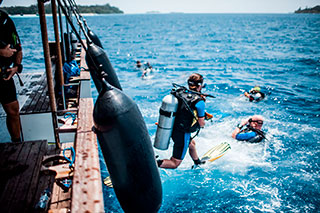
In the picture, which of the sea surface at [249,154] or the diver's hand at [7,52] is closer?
the diver's hand at [7,52]

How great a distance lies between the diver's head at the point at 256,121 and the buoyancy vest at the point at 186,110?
10.6 feet

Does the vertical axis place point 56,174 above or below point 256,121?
above

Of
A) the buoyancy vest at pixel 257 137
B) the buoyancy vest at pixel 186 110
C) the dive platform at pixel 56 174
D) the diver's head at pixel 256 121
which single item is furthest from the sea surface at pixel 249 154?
the dive platform at pixel 56 174

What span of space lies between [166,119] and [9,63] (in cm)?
280

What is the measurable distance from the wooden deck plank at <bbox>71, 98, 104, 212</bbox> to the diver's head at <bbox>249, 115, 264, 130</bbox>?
6020mm

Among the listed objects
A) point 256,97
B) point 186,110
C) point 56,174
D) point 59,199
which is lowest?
point 256,97

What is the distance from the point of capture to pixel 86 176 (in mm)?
1582

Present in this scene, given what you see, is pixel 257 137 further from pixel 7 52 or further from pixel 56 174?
pixel 7 52

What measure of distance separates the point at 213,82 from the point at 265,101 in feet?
14.7

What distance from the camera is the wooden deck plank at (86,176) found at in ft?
4.53

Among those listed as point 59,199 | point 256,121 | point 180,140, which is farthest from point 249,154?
point 59,199

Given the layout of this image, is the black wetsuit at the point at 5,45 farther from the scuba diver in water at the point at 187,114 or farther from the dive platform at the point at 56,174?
→ the scuba diver in water at the point at 187,114

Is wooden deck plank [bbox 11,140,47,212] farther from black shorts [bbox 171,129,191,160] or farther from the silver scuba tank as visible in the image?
black shorts [bbox 171,129,191,160]

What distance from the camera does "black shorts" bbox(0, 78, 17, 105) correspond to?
3455 mm
